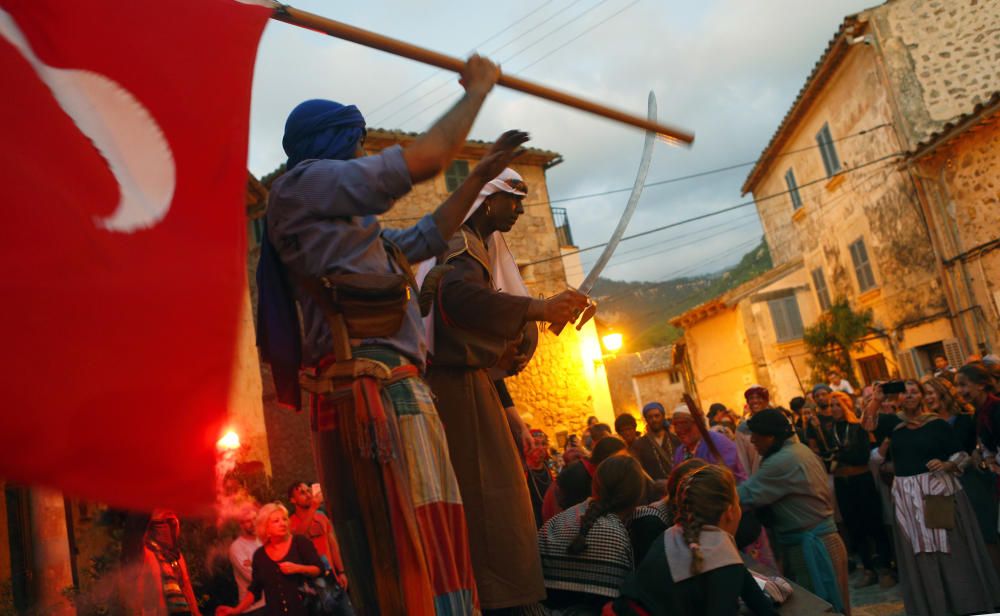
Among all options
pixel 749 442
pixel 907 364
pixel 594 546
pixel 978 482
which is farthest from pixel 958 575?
pixel 907 364

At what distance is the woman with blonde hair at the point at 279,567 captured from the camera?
568cm

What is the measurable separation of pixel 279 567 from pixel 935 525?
4.45m

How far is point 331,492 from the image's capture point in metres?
2.12

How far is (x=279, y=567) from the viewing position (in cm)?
575

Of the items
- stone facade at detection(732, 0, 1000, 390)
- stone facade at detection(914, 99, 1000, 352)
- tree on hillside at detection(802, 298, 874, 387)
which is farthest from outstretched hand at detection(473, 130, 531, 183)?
tree on hillside at detection(802, 298, 874, 387)

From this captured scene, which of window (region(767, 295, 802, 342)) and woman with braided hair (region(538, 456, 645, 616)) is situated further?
window (region(767, 295, 802, 342))

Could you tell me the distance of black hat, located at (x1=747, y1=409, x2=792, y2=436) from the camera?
527cm

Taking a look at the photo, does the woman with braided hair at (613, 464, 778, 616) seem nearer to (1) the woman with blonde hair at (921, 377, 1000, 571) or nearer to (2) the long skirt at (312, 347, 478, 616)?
(2) the long skirt at (312, 347, 478, 616)

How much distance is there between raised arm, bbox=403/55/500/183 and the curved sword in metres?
0.71

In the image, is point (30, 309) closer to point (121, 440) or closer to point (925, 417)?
point (121, 440)

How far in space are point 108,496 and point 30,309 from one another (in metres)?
0.42

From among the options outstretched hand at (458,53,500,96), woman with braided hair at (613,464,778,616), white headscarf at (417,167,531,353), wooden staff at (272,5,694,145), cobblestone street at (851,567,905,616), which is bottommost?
cobblestone street at (851,567,905,616)

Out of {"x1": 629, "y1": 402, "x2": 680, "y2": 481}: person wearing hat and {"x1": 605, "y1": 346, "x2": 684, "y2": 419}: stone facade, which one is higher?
{"x1": 605, "y1": 346, "x2": 684, "y2": 419}: stone facade

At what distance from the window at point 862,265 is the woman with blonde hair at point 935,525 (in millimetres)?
12826
